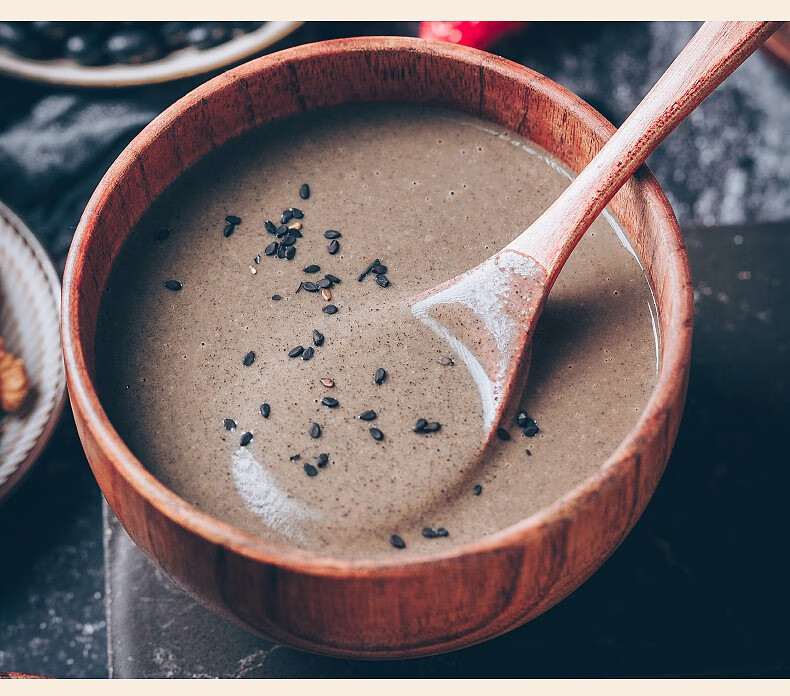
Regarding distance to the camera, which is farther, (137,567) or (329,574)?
(137,567)

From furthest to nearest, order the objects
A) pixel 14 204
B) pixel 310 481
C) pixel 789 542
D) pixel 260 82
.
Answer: pixel 14 204, pixel 789 542, pixel 260 82, pixel 310 481

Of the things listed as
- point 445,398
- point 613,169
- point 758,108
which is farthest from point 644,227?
point 758,108

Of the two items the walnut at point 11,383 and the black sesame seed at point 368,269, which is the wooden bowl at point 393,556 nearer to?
the black sesame seed at point 368,269

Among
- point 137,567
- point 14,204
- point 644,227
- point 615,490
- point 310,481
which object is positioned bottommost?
point 137,567

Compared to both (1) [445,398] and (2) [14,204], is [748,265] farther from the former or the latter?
(2) [14,204]

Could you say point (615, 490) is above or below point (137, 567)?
above

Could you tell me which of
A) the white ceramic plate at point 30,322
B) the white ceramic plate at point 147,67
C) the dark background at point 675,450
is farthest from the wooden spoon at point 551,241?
the white ceramic plate at point 147,67
